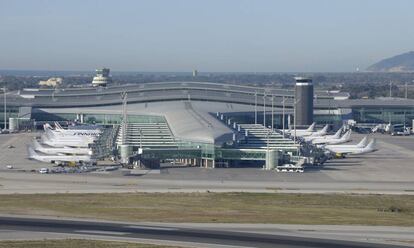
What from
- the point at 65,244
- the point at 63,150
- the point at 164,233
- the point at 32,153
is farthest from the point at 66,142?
the point at 65,244

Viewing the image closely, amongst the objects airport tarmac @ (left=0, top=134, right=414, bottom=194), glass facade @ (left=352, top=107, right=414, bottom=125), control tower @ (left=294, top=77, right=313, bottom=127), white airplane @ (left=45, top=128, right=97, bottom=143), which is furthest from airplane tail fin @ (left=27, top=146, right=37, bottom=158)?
glass facade @ (left=352, top=107, right=414, bottom=125)

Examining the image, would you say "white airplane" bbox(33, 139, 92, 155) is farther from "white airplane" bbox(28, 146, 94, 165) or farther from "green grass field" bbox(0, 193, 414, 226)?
"green grass field" bbox(0, 193, 414, 226)

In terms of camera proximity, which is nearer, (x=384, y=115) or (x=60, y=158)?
(x=60, y=158)

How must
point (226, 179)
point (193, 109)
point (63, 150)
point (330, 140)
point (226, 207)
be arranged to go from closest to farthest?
point (226, 207)
point (226, 179)
point (63, 150)
point (330, 140)
point (193, 109)

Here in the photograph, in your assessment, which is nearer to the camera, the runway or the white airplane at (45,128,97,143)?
the runway

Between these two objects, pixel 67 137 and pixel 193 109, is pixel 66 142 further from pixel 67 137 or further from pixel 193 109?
pixel 193 109

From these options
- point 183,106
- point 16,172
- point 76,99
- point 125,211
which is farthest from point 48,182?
point 76,99
